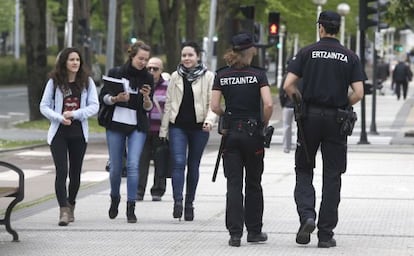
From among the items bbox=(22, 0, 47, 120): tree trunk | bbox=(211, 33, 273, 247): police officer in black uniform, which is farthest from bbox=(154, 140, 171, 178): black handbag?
bbox=(22, 0, 47, 120): tree trunk

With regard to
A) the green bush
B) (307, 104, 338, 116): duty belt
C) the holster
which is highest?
(307, 104, 338, 116): duty belt

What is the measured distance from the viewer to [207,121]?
39.4 feet

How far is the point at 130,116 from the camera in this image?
1216 cm

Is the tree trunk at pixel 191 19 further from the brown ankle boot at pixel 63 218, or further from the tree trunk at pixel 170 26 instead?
the brown ankle boot at pixel 63 218

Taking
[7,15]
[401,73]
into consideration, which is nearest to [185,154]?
[401,73]

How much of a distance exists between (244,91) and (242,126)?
0.95ft

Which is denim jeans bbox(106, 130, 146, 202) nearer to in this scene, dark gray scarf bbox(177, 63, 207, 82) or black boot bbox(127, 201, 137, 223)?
black boot bbox(127, 201, 137, 223)

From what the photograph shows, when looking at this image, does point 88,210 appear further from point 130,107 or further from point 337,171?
point 337,171

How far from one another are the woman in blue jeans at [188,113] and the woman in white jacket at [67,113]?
78cm

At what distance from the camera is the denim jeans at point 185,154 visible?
12.3 m

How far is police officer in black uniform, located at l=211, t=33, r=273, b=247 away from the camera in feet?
33.5

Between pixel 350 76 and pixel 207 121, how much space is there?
7.58ft

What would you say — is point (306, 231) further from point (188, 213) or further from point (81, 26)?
point (81, 26)

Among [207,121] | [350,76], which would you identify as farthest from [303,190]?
[207,121]
